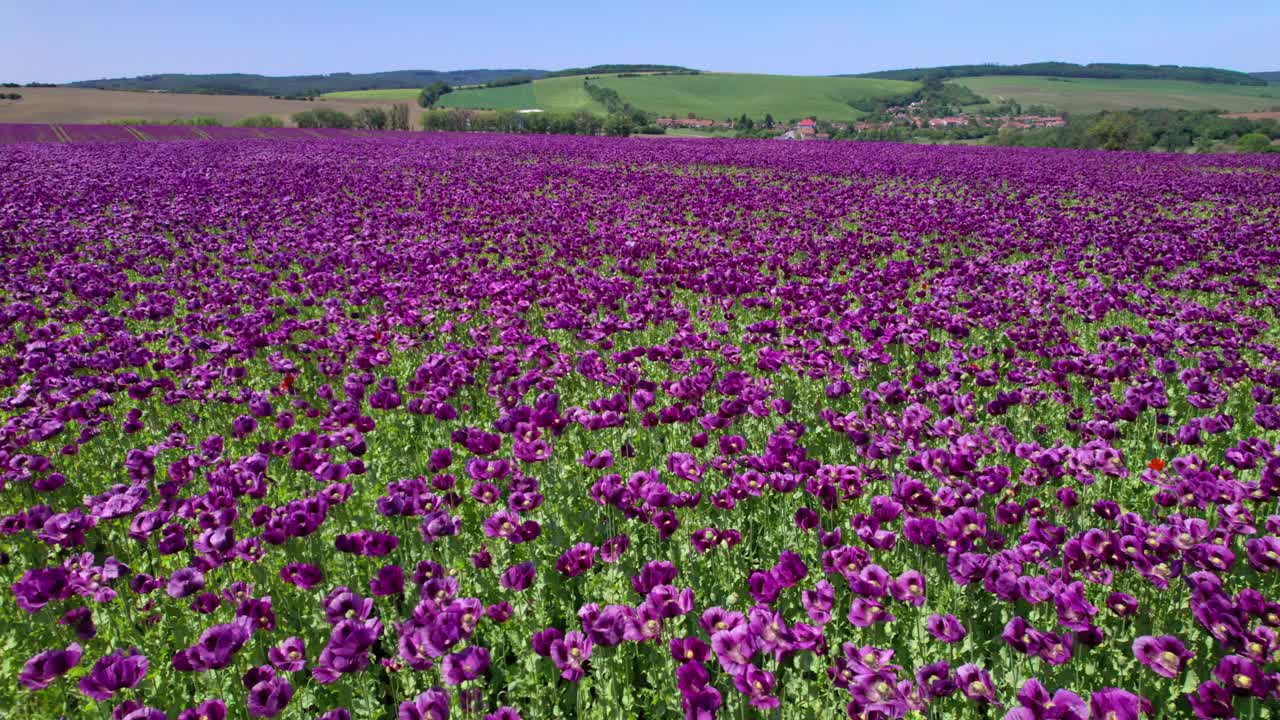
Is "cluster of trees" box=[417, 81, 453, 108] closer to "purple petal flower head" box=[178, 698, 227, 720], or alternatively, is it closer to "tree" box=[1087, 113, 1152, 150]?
"tree" box=[1087, 113, 1152, 150]

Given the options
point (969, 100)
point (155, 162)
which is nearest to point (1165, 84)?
point (969, 100)

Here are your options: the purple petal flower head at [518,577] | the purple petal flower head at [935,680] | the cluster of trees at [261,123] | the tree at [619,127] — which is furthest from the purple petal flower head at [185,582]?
the cluster of trees at [261,123]

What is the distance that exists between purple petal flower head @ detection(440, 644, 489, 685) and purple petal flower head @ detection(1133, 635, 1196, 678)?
8.79ft

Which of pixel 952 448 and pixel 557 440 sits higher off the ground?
pixel 952 448

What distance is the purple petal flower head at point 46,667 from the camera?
8.80ft

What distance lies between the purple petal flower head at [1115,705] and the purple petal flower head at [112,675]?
3462 millimetres

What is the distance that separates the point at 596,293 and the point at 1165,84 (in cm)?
23879

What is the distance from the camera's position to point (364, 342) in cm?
757

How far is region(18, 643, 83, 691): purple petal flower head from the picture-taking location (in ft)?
8.80

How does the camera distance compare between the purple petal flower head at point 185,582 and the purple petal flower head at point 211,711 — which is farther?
the purple petal flower head at point 185,582

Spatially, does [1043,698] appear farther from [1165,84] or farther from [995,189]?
[1165,84]

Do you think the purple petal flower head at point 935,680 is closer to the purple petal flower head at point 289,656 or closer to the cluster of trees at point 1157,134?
the purple petal flower head at point 289,656

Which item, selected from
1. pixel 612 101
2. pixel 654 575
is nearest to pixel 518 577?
pixel 654 575

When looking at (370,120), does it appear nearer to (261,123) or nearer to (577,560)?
(261,123)
